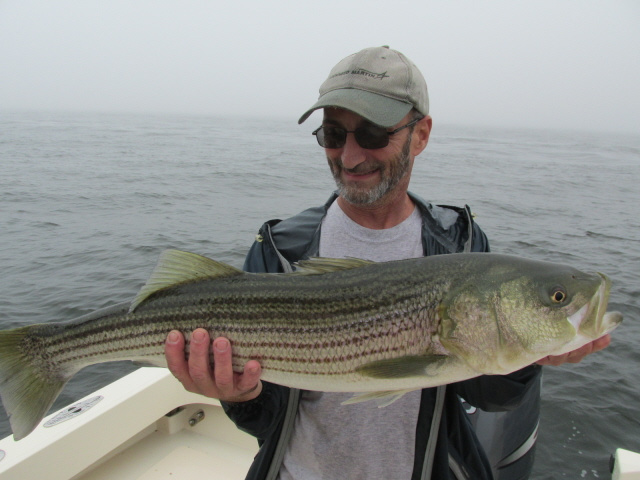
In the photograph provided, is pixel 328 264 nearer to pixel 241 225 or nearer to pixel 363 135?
pixel 363 135

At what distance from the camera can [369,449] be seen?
2.67 meters

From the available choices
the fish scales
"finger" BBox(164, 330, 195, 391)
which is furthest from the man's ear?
"finger" BBox(164, 330, 195, 391)

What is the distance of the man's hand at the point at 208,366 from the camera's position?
2.46 metres

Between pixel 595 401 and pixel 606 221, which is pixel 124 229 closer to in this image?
pixel 595 401

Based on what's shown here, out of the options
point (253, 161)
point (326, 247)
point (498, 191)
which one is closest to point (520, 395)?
point (326, 247)

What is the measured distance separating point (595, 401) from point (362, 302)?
24.8ft

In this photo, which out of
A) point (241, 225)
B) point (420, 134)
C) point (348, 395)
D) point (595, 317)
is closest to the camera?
point (595, 317)

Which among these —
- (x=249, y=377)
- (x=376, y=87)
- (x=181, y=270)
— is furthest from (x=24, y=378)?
(x=376, y=87)

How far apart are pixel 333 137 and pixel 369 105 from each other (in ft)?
1.10

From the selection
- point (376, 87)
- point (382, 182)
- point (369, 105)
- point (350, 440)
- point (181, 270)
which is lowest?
point (350, 440)

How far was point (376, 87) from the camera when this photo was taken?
297 cm

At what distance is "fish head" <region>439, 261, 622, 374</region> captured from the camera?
2.32 metres

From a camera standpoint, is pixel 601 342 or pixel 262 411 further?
pixel 262 411

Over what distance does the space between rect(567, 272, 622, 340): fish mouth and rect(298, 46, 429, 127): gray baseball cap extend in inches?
58.1
